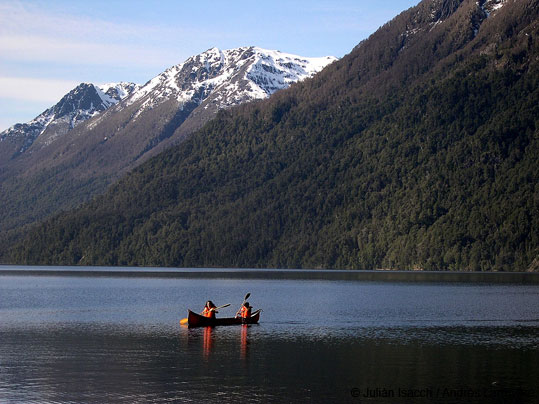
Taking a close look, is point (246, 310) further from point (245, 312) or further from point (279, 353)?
point (279, 353)

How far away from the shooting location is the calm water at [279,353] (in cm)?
5559

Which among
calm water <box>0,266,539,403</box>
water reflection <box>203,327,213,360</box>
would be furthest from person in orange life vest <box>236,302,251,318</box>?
water reflection <box>203,327,213,360</box>

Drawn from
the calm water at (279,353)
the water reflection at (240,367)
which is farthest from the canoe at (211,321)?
the water reflection at (240,367)

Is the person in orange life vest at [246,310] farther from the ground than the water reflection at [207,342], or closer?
farther from the ground

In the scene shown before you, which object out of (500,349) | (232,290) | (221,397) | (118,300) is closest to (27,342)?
(221,397)

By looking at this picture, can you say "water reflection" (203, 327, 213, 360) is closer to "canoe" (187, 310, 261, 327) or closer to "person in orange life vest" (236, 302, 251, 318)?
"canoe" (187, 310, 261, 327)

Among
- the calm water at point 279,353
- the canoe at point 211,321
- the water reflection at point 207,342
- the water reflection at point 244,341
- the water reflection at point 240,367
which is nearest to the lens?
the water reflection at point 240,367

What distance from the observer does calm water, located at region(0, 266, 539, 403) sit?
2189 inches

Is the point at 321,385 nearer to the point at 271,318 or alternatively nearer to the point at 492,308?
the point at 271,318

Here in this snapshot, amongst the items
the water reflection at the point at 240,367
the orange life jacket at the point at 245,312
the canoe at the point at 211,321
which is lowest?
the water reflection at the point at 240,367

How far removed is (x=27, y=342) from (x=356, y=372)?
32.2 metres

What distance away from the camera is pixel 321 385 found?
58.2 meters

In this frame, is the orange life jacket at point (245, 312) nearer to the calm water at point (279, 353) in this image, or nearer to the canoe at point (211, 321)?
the canoe at point (211, 321)

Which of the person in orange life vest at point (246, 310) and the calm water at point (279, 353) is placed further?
the person in orange life vest at point (246, 310)
